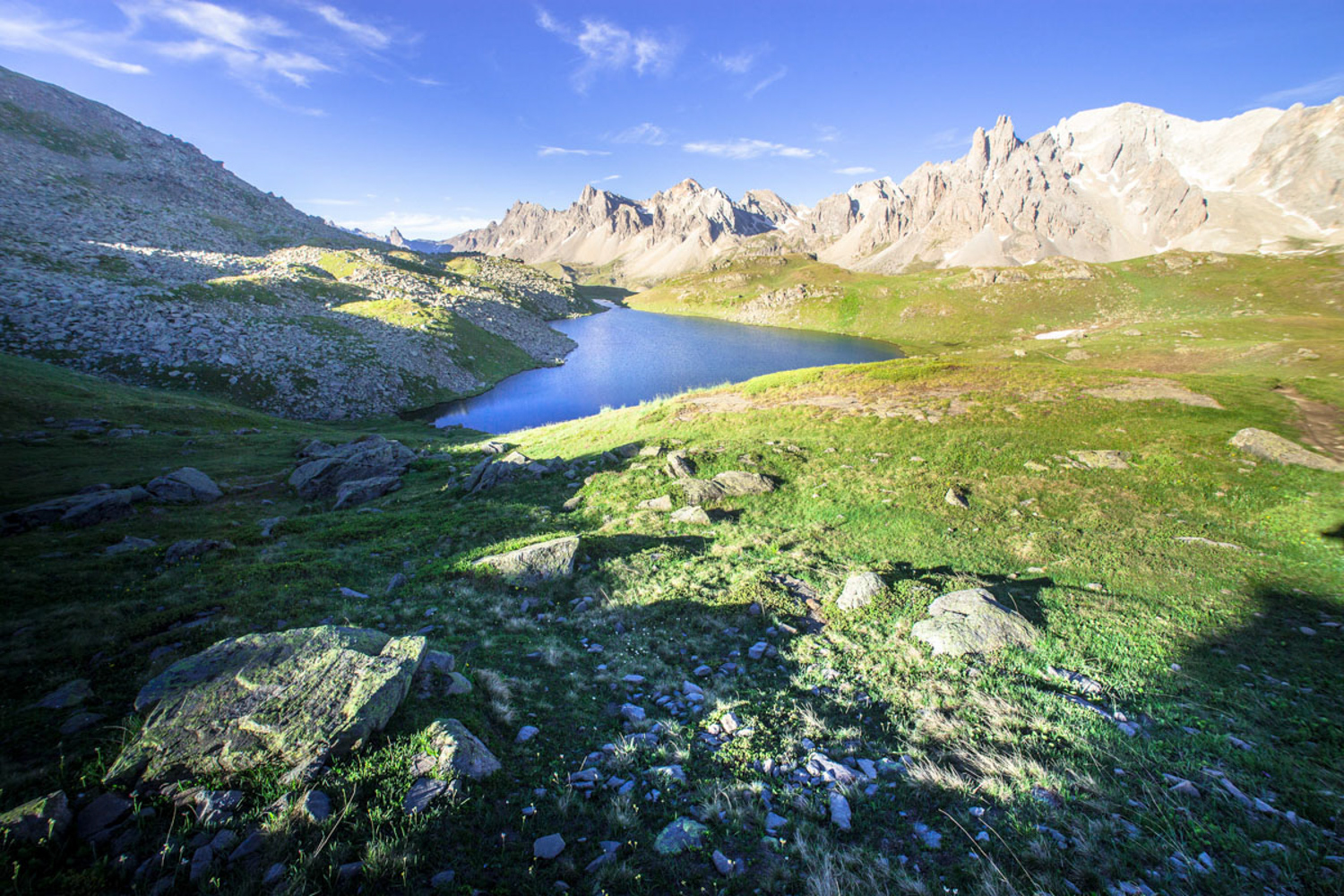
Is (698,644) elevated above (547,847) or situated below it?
below

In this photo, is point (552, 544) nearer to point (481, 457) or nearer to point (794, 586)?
point (794, 586)

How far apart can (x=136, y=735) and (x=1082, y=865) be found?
13415 millimetres

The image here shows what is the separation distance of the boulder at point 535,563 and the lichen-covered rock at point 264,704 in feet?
23.5

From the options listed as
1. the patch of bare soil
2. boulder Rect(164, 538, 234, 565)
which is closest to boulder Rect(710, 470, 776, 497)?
boulder Rect(164, 538, 234, 565)

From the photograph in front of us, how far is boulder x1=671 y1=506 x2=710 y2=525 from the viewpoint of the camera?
21703 millimetres

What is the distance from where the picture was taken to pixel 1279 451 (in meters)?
23.6

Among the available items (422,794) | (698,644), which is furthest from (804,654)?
(422,794)

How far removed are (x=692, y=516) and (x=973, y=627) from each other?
12.0m

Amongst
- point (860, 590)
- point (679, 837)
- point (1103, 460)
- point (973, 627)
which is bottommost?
point (860, 590)

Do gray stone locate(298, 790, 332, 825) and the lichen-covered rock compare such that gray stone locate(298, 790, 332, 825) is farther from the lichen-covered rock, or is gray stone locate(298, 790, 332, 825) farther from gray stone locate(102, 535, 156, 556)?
gray stone locate(102, 535, 156, 556)

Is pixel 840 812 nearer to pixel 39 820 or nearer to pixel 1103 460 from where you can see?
pixel 39 820

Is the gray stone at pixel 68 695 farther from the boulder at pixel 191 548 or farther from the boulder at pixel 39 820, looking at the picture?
the boulder at pixel 191 548

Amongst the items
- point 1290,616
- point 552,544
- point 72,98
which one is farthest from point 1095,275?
point 72,98

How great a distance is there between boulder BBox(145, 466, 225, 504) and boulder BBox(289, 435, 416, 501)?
3.89m
